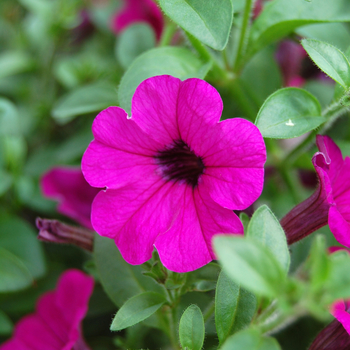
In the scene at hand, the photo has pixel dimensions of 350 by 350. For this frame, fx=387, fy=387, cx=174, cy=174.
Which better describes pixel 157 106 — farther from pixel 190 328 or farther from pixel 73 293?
pixel 73 293

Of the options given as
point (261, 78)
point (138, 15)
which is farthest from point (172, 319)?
point (138, 15)

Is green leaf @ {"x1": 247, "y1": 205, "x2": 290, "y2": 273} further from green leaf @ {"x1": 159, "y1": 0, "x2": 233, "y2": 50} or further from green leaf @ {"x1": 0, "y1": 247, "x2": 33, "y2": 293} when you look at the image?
green leaf @ {"x1": 0, "y1": 247, "x2": 33, "y2": 293}

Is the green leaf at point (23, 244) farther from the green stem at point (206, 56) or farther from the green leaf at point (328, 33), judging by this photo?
the green leaf at point (328, 33)

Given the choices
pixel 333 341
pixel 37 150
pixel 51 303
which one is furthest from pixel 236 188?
pixel 37 150

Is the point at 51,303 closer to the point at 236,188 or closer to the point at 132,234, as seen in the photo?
the point at 132,234

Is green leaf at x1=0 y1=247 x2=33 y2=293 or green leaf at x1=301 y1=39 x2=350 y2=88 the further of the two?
green leaf at x1=0 y1=247 x2=33 y2=293

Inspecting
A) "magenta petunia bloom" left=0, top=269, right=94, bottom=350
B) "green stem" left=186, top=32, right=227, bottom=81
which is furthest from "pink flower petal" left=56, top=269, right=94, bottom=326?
"green stem" left=186, top=32, right=227, bottom=81
